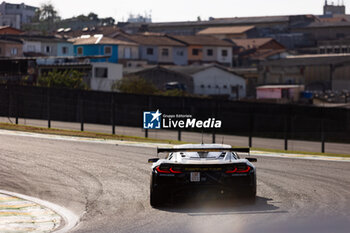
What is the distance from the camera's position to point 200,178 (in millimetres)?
13875

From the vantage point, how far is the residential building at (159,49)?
122m

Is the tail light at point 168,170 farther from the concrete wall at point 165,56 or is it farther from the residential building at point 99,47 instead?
the concrete wall at point 165,56

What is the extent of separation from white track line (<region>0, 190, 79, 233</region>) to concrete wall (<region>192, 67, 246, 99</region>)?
79.7 m

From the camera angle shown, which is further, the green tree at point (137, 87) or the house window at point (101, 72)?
the house window at point (101, 72)

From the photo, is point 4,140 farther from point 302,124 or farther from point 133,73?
point 133,73

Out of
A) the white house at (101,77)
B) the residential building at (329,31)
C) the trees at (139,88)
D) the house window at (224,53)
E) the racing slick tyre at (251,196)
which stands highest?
the residential building at (329,31)

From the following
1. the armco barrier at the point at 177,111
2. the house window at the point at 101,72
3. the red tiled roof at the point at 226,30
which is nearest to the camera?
the armco barrier at the point at 177,111

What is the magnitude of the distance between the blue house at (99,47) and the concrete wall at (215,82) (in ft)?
70.8

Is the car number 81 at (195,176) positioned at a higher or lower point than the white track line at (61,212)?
higher

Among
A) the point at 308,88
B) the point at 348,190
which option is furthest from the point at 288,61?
the point at 348,190

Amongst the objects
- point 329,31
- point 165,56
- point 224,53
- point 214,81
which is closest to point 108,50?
point 165,56

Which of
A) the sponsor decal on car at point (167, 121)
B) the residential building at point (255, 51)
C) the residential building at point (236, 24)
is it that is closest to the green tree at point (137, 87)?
the sponsor decal on car at point (167, 121)

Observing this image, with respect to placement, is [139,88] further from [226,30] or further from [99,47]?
[226,30]

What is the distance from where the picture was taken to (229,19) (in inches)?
7589
